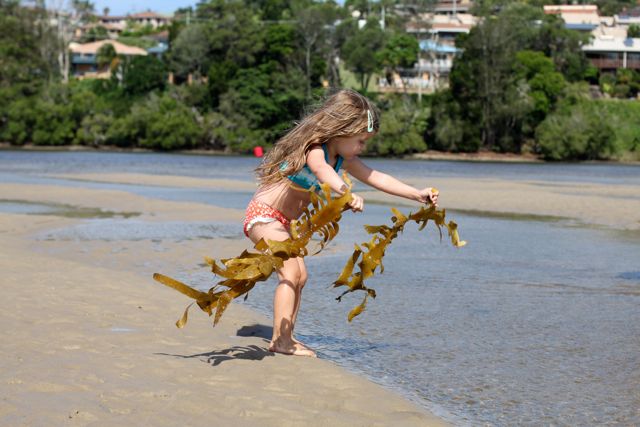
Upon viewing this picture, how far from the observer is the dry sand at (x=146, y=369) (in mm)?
4785

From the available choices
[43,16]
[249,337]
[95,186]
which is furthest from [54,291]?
[43,16]

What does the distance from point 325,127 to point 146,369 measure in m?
1.74

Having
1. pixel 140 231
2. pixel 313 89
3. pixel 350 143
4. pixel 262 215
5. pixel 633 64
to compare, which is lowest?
pixel 140 231

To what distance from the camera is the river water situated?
574 centimetres

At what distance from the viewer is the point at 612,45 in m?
99.5

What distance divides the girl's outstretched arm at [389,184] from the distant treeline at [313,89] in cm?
6556

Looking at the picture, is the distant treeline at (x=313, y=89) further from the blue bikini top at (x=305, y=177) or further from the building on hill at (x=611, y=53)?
the blue bikini top at (x=305, y=177)

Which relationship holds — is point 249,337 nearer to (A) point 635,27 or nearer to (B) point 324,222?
(B) point 324,222

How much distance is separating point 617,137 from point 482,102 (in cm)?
1008

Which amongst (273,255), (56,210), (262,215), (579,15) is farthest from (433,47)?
(273,255)

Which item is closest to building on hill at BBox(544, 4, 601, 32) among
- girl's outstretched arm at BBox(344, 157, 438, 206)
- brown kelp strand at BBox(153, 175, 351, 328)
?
girl's outstretched arm at BBox(344, 157, 438, 206)

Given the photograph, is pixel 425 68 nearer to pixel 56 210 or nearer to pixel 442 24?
pixel 442 24

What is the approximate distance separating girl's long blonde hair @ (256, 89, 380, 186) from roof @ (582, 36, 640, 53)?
9715cm

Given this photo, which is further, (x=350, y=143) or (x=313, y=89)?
(x=313, y=89)
